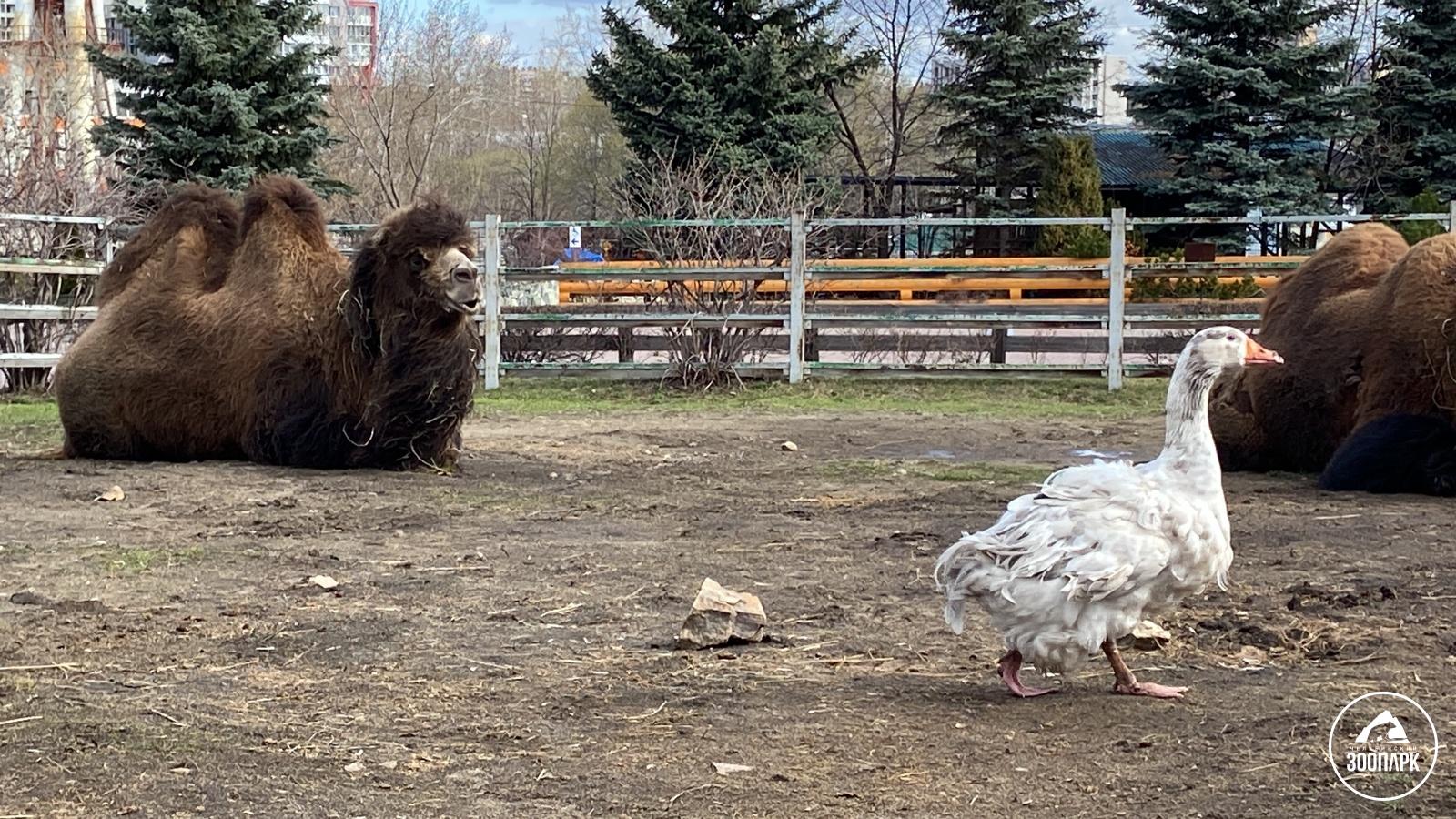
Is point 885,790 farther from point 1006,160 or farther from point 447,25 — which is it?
point 447,25

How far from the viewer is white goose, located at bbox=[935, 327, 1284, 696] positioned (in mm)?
4383

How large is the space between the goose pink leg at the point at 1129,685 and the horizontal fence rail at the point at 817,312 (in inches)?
489

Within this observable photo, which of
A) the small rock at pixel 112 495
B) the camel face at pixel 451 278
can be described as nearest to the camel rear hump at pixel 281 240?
the camel face at pixel 451 278

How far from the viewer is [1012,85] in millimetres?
30391

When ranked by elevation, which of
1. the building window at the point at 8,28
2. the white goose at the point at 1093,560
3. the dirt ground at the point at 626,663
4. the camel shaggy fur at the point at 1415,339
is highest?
the building window at the point at 8,28

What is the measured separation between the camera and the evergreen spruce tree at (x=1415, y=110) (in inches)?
1112

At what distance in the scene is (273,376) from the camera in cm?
998

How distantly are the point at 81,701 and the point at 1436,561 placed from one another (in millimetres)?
5221

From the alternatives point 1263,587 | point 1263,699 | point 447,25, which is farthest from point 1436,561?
point 447,25

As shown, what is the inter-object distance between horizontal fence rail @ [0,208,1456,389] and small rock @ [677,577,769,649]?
455 inches

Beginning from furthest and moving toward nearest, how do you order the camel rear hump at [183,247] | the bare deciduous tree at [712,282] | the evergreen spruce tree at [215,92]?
the evergreen spruce tree at [215,92] < the bare deciduous tree at [712,282] < the camel rear hump at [183,247]

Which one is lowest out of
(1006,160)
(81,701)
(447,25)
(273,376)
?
(81,701)

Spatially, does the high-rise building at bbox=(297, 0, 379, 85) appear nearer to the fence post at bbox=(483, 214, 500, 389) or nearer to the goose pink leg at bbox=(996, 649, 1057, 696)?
the fence post at bbox=(483, 214, 500, 389)

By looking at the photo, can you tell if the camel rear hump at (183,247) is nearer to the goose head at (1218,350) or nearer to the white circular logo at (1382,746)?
the goose head at (1218,350)
